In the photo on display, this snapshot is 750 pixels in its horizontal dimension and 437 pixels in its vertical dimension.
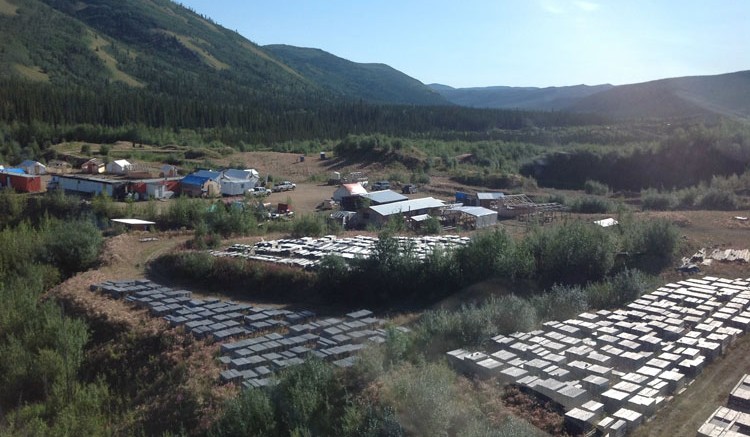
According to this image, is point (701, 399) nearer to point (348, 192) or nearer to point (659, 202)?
point (659, 202)

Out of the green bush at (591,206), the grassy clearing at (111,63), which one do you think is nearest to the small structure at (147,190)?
the green bush at (591,206)

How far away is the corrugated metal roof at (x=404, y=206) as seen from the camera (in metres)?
30.0

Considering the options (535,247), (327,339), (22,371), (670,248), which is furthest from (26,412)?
(670,248)

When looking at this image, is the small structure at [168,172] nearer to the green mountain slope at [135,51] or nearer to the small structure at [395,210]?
the small structure at [395,210]

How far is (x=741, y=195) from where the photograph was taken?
32812 millimetres

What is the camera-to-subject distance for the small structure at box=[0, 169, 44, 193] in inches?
1537

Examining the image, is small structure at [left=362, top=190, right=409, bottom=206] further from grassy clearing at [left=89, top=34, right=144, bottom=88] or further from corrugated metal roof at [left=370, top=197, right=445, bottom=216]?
grassy clearing at [left=89, top=34, right=144, bottom=88]

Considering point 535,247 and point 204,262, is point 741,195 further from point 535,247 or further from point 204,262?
point 204,262

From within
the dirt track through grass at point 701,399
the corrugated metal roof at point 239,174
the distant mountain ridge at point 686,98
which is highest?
the distant mountain ridge at point 686,98

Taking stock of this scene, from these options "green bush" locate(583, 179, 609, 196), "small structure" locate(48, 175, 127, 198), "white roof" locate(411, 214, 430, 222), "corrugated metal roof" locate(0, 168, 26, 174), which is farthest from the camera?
"green bush" locate(583, 179, 609, 196)

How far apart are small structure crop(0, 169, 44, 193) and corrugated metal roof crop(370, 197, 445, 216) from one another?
75.3ft

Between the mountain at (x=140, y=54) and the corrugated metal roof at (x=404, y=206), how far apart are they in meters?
67.0

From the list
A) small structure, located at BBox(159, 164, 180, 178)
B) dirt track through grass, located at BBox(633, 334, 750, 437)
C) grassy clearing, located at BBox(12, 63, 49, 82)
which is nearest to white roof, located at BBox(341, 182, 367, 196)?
small structure, located at BBox(159, 164, 180, 178)

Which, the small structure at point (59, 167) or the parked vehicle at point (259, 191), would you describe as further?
the small structure at point (59, 167)
